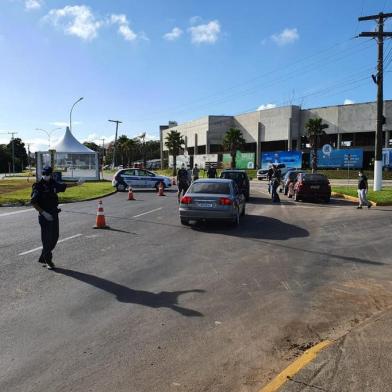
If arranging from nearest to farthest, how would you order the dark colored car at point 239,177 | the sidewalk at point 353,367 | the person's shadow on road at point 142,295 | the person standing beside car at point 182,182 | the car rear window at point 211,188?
the sidewalk at point 353,367, the person's shadow on road at point 142,295, the car rear window at point 211,188, the person standing beside car at point 182,182, the dark colored car at point 239,177

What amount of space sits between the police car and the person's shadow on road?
2402cm

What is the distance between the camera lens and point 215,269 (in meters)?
8.17

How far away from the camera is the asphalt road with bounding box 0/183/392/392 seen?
423 centimetres

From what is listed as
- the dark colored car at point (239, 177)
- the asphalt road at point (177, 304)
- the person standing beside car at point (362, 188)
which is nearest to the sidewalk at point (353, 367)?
the asphalt road at point (177, 304)

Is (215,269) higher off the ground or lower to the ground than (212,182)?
lower

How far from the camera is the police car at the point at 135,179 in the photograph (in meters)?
31.3

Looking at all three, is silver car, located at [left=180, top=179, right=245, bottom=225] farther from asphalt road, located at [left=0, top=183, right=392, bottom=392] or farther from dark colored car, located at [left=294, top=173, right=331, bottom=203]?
dark colored car, located at [left=294, top=173, right=331, bottom=203]

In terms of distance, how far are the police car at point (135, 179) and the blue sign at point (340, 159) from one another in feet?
98.7

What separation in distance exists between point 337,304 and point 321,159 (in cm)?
5390

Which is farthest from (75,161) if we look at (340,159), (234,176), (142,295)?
(142,295)

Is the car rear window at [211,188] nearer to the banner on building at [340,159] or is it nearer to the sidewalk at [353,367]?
the sidewalk at [353,367]

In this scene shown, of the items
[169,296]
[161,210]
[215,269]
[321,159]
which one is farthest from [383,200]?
[321,159]

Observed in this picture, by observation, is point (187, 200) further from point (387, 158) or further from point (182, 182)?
point (387, 158)

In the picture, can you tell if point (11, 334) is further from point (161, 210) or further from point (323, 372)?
point (161, 210)
